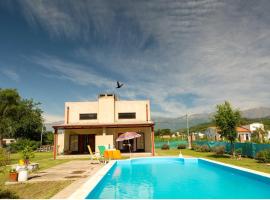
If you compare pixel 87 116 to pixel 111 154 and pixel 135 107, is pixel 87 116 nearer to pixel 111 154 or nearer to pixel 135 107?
pixel 135 107

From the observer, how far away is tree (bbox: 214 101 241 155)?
813 inches

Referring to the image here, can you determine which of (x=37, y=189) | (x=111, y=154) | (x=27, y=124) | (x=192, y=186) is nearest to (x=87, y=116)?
(x=111, y=154)

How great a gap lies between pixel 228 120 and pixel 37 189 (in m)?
Answer: 16.6

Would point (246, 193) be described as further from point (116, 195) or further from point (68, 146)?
point (68, 146)

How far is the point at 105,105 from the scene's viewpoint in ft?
95.9

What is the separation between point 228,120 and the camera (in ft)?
67.8

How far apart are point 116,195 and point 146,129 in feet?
64.6

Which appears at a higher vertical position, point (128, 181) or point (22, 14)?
point (22, 14)

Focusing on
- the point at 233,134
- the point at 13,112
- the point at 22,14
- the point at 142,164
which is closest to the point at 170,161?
the point at 142,164

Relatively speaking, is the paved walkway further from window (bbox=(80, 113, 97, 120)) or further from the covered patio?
window (bbox=(80, 113, 97, 120))

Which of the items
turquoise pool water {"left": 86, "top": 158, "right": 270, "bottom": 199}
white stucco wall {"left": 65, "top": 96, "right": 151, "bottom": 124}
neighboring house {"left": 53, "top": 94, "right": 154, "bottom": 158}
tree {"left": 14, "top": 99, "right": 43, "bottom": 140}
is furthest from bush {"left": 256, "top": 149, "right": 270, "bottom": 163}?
tree {"left": 14, "top": 99, "right": 43, "bottom": 140}

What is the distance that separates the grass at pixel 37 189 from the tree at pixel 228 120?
50.1 feet

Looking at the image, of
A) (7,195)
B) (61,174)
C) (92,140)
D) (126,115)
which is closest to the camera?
(7,195)

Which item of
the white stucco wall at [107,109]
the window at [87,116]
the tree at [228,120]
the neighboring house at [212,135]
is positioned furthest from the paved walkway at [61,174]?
the neighboring house at [212,135]
